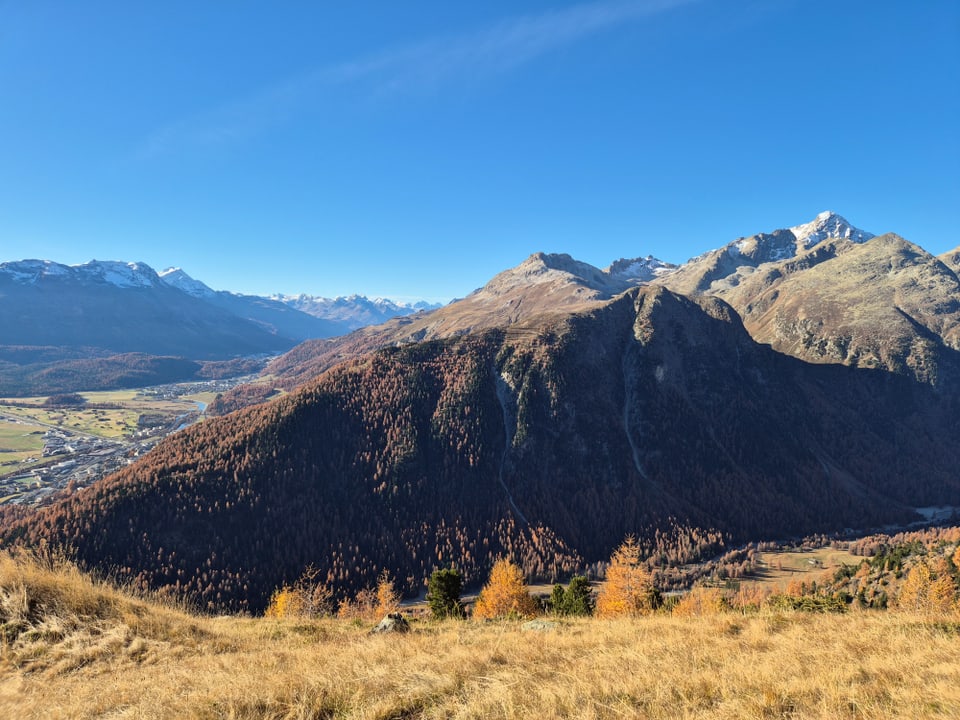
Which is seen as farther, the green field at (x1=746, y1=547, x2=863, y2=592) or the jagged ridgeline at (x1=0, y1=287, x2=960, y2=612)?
the green field at (x1=746, y1=547, x2=863, y2=592)

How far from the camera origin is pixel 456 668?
1434 cm

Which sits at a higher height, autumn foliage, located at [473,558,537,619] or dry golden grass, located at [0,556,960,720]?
dry golden grass, located at [0,556,960,720]

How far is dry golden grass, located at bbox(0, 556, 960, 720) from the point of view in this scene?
439 inches

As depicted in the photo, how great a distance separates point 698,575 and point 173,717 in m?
163

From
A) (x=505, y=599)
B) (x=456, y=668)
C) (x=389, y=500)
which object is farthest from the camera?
(x=389, y=500)

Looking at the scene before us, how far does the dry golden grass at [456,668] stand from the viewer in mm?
11156

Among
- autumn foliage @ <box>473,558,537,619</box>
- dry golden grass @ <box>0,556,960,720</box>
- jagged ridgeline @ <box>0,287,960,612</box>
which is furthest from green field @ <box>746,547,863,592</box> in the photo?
dry golden grass @ <box>0,556,960,720</box>

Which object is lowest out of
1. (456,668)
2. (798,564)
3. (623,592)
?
(798,564)

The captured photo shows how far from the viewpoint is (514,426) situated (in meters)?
198

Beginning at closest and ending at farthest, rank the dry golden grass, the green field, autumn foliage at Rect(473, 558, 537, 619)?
the dry golden grass → autumn foliage at Rect(473, 558, 537, 619) → the green field

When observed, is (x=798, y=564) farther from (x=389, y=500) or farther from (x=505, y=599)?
(x=389, y=500)

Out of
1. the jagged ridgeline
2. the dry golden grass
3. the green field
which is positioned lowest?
the green field

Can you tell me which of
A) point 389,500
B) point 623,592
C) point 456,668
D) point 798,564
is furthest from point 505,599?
point 798,564

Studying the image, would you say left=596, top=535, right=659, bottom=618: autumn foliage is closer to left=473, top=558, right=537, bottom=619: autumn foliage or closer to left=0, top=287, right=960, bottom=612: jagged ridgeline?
left=473, top=558, right=537, bottom=619: autumn foliage
